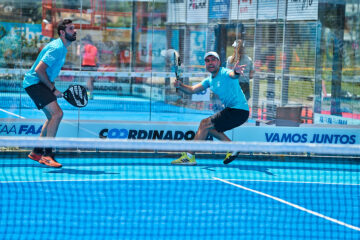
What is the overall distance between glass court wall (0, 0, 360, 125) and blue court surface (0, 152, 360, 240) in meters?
1.29

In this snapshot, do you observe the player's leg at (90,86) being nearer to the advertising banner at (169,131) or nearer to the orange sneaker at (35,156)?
the advertising banner at (169,131)

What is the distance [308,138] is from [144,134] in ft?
9.85

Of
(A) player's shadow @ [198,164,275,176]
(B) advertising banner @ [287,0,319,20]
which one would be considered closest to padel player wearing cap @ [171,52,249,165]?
(A) player's shadow @ [198,164,275,176]

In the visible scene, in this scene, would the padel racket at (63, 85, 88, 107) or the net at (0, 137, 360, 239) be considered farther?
the padel racket at (63, 85, 88, 107)

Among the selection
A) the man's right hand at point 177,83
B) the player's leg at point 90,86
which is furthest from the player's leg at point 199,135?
the player's leg at point 90,86

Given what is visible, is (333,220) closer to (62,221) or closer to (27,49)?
(62,221)

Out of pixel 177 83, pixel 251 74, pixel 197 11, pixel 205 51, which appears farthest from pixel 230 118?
pixel 197 11

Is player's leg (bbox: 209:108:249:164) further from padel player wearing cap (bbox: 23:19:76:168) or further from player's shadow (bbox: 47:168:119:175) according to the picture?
padel player wearing cap (bbox: 23:19:76:168)

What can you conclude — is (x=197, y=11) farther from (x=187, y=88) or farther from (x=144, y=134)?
(x=187, y=88)

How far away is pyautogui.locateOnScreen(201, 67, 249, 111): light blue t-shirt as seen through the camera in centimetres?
1023

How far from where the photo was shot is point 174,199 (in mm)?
7895

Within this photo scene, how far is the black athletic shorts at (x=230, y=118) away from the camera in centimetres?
1035

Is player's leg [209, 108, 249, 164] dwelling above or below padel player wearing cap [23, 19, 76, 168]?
below

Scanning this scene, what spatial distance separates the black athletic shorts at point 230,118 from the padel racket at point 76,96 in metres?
2.26
